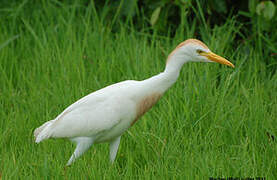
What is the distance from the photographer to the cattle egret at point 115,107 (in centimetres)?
300

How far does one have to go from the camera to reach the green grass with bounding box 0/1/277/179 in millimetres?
3027

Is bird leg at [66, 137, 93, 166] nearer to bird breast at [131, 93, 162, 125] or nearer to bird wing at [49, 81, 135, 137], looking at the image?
bird wing at [49, 81, 135, 137]

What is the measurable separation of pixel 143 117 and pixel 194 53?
34.1 inches

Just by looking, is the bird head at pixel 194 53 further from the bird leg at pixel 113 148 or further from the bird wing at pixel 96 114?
the bird leg at pixel 113 148

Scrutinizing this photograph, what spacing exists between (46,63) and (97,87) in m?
0.64

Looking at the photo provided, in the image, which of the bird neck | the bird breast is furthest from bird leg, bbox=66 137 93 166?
the bird neck

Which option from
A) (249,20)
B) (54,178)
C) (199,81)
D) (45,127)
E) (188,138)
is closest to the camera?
(54,178)

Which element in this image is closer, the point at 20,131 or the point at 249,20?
the point at 20,131

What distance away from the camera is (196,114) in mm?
3693

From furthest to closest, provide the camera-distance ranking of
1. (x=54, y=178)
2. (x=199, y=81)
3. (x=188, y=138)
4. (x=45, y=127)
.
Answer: (x=199, y=81), (x=188, y=138), (x=45, y=127), (x=54, y=178)

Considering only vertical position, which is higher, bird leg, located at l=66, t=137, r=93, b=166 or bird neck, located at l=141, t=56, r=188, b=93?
bird neck, located at l=141, t=56, r=188, b=93

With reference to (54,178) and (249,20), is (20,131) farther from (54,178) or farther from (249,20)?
(249,20)

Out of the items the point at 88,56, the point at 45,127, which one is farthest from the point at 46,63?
the point at 45,127

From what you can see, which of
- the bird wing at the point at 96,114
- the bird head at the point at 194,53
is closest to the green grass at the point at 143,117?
the bird wing at the point at 96,114
